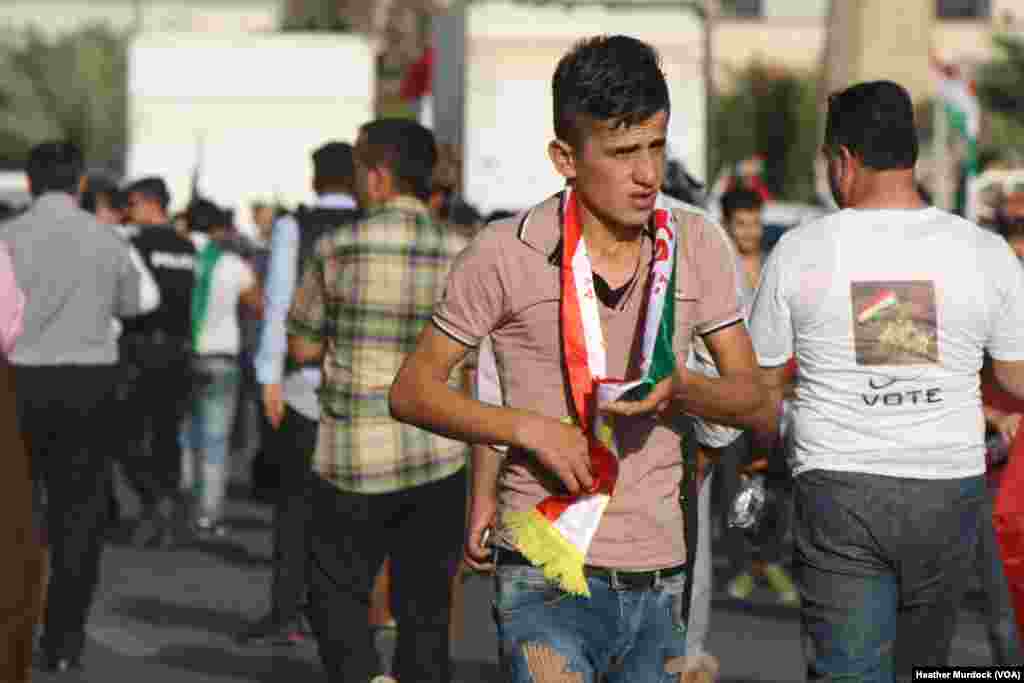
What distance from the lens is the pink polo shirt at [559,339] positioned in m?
5.11

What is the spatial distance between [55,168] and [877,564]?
4.83 meters

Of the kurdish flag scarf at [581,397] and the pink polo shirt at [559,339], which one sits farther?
the pink polo shirt at [559,339]

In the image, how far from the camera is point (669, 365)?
190 inches

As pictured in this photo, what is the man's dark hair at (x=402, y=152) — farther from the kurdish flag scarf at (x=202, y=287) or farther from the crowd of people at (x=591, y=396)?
the kurdish flag scarf at (x=202, y=287)

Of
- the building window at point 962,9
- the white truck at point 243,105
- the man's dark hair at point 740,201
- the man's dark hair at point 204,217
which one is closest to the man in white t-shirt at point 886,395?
the man's dark hair at point 740,201

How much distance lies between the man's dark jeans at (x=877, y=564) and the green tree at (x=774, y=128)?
54.5 meters

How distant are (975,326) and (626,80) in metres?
1.81

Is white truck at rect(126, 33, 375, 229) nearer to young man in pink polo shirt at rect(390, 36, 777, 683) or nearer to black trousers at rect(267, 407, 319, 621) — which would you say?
black trousers at rect(267, 407, 319, 621)

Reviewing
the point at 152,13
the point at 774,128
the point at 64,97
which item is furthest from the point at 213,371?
the point at 152,13

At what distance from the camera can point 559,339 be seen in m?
5.11

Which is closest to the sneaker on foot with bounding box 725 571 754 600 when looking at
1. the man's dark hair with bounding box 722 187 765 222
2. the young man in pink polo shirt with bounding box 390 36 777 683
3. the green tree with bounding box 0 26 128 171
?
the man's dark hair with bounding box 722 187 765 222

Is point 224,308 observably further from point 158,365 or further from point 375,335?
point 375,335

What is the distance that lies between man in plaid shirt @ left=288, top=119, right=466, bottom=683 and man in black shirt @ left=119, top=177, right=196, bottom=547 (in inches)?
258

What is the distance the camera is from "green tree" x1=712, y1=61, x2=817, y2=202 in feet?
203
